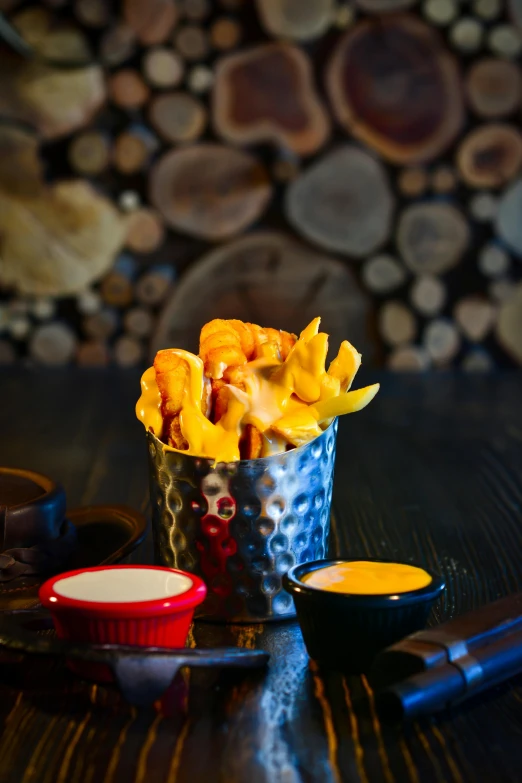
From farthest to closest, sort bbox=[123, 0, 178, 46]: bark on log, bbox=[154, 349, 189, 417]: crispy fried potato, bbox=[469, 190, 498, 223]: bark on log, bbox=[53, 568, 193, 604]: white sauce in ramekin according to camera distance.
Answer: bbox=[469, 190, 498, 223]: bark on log
bbox=[123, 0, 178, 46]: bark on log
bbox=[154, 349, 189, 417]: crispy fried potato
bbox=[53, 568, 193, 604]: white sauce in ramekin

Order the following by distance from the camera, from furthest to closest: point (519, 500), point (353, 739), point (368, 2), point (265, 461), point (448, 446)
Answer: point (368, 2), point (448, 446), point (519, 500), point (265, 461), point (353, 739)

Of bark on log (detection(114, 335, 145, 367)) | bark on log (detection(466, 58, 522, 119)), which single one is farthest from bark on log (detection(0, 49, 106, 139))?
bark on log (detection(466, 58, 522, 119))

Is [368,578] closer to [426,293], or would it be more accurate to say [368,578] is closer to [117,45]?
[426,293]

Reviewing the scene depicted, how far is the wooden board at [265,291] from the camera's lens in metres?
2.96

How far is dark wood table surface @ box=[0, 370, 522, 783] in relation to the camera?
425 millimetres

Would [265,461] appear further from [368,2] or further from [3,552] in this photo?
[368,2]

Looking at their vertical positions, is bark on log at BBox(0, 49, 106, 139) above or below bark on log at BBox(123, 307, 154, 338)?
above

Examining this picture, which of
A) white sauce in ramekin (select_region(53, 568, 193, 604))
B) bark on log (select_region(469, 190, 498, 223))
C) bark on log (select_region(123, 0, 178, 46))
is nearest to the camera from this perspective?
white sauce in ramekin (select_region(53, 568, 193, 604))

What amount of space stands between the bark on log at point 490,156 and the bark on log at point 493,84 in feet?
0.26

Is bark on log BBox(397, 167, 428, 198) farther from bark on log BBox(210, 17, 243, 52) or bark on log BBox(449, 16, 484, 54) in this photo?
bark on log BBox(210, 17, 243, 52)

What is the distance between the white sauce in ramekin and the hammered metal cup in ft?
0.24

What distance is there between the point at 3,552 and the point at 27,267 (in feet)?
7.94

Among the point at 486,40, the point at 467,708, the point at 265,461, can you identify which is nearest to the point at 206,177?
the point at 486,40

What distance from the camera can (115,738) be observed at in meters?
0.45
